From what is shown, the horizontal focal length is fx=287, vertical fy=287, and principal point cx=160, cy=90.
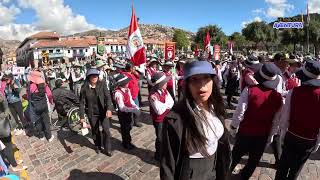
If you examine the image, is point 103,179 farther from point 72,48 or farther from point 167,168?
point 72,48

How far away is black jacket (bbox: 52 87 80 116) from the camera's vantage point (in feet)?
26.0

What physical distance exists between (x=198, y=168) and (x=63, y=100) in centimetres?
636

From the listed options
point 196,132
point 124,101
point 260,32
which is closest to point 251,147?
point 196,132

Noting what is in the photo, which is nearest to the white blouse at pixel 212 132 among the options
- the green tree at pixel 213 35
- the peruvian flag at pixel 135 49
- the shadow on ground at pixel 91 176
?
the shadow on ground at pixel 91 176

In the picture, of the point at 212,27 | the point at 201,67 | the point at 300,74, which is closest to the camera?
the point at 201,67

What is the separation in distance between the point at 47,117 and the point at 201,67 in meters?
6.36

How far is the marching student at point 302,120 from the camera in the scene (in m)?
3.38

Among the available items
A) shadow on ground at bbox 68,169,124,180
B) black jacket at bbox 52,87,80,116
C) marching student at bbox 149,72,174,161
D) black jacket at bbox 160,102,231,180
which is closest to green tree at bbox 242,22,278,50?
black jacket at bbox 52,87,80,116

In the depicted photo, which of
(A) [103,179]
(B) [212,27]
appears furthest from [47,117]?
(B) [212,27]

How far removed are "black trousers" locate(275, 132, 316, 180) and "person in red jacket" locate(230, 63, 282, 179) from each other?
0.32 m

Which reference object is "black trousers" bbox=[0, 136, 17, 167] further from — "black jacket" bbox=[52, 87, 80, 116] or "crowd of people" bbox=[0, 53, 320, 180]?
"black jacket" bbox=[52, 87, 80, 116]

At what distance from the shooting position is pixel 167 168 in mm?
2186

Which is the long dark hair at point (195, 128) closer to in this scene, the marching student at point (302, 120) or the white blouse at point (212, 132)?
the white blouse at point (212, 132)

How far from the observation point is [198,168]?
2.35 m
